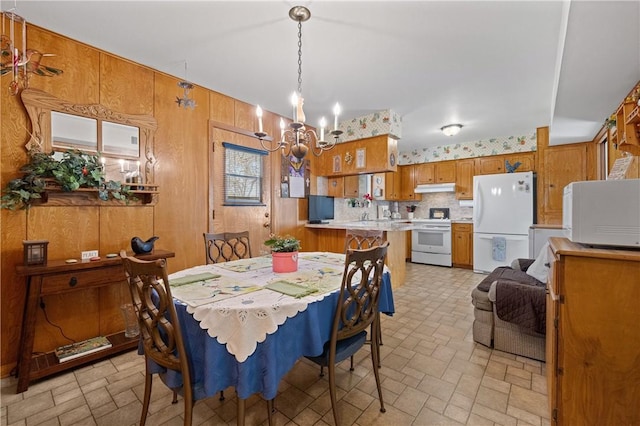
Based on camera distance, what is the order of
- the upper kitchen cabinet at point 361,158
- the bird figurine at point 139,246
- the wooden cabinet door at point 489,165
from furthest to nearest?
the wooden cabinet door at point 489,165
the upper kitchen cabinet at point 361,158
the bird figurine at point 139,246

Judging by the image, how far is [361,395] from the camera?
1791 millimetres

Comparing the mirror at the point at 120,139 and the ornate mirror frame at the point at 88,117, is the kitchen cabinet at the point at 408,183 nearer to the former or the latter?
the ornate mirror frame at the point at 88,117

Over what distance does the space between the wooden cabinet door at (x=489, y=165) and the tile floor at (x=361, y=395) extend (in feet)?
13.3

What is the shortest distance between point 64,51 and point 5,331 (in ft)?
7.13

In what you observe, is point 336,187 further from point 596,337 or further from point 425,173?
point 596,337

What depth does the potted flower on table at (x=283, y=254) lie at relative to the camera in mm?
1893

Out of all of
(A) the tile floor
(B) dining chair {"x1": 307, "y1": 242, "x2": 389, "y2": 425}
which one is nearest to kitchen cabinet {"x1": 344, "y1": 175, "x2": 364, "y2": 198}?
(A) the tile floor

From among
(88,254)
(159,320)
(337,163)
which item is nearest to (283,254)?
(159,320)

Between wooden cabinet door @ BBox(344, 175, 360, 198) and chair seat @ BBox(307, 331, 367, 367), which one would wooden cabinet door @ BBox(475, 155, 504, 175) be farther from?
chair seat @ BBox(307, 331, 367, 367)

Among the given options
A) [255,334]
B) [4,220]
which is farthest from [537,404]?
[4,220]

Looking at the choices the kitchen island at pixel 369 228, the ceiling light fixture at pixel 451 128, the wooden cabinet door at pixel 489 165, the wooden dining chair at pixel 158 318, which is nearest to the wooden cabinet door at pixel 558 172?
A: the wooden cabinet door at pixel 489 165

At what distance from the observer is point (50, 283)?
1916 mm

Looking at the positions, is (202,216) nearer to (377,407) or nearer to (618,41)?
(377,407)
